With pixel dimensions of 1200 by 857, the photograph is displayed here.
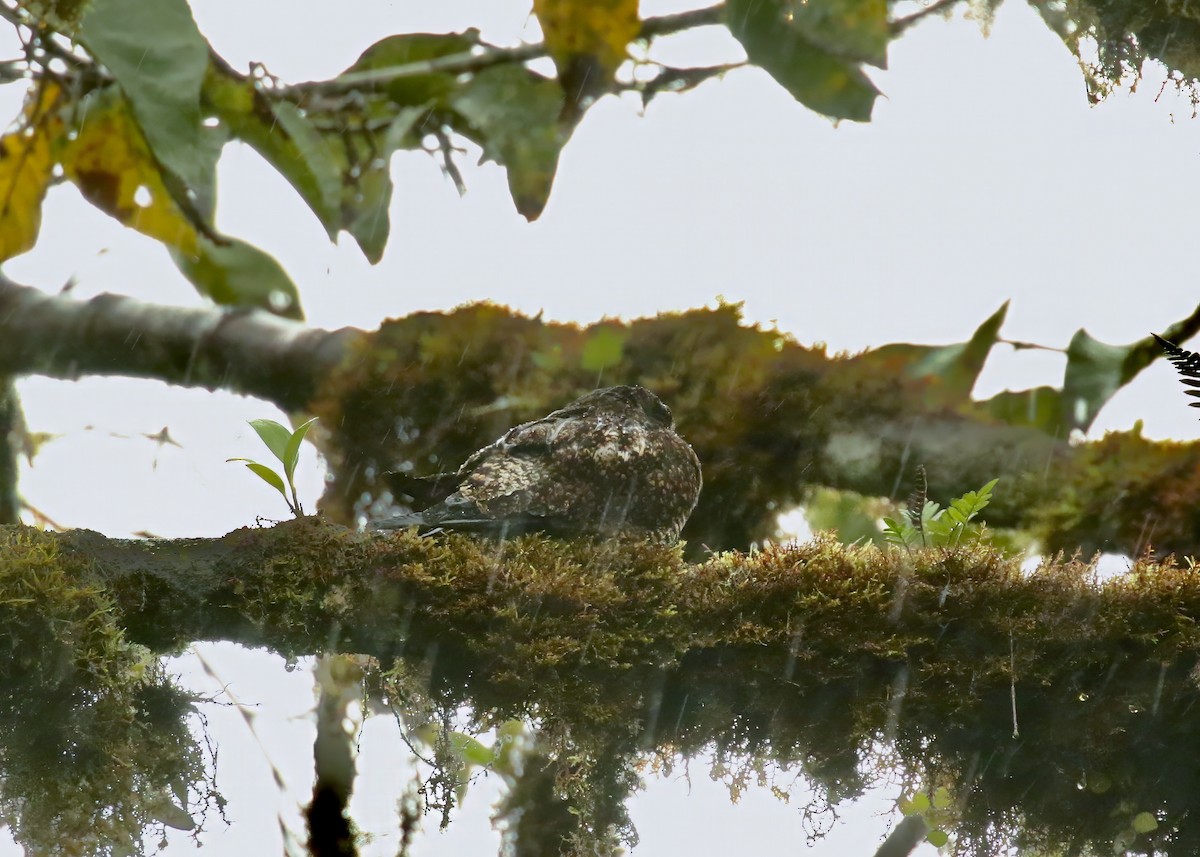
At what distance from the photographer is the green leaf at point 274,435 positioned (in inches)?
78.0

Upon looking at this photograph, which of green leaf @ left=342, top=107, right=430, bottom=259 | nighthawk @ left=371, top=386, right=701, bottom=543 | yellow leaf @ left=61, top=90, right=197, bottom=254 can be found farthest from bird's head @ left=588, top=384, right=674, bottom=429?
yellow leaf @ left=61, top=90, right=197, bottom=254

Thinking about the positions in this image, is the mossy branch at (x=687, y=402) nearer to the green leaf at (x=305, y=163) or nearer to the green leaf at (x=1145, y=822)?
the green leaf at (x=305, y=163)

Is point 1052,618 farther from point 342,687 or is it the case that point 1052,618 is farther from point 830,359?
point 342,687

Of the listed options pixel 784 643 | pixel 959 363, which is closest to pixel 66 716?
pixel 784 643

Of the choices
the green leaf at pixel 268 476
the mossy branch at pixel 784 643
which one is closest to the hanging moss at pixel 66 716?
the mossy branch at pixel 784 643

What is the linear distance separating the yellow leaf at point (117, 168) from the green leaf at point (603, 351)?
1.06 m

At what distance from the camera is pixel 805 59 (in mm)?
2465

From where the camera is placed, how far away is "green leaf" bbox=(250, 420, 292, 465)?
1.98 meters

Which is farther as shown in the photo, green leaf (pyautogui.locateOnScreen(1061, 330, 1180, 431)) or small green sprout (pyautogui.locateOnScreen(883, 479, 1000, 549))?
green leaf (pyautogui.locateOnScreen(1061, 330, 1180, 431))

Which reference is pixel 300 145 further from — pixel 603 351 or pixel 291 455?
pixel 291 455

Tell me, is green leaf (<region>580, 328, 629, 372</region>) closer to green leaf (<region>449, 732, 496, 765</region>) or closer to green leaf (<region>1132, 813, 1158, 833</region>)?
green leaf (<region>449, 732, 496, 765</region>)

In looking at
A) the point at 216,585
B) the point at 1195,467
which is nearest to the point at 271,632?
the point at 216,585

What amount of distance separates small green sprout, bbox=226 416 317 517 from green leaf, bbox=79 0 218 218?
1.63ft

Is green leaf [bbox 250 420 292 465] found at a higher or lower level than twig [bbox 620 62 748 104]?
lower
